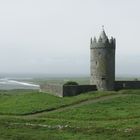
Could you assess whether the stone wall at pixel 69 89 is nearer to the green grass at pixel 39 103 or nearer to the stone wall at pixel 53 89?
the stone wall at pixel 53 89

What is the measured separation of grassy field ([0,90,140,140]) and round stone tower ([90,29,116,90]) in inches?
199

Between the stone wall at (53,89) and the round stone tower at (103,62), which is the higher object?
the round stone tower at (103,62)

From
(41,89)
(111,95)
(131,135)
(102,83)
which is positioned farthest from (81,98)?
(131,135)

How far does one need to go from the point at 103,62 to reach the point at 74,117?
1917 centimetres

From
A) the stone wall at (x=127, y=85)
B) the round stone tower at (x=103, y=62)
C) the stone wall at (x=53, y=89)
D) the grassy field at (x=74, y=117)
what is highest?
the round stone tower at (x=103, y=62)

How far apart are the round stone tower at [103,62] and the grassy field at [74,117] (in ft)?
16.6

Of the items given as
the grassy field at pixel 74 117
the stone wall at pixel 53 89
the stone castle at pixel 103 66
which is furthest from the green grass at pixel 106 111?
the stone castle at pixel 103 66

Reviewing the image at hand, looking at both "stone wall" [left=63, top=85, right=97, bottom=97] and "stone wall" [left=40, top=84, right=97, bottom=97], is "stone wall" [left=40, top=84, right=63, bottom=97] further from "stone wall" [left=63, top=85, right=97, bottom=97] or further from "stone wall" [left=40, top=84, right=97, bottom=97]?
"stone wall" [left=63, top=85, right=97, bottom=97]

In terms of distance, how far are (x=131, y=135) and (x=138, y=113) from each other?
10.5 metres

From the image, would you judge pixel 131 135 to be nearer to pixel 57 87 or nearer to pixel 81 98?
pixel 81 98

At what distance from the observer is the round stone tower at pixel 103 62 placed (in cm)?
5984

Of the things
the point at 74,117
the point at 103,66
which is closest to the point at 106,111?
→ the point at 74,117

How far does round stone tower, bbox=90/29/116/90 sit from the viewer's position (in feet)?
196

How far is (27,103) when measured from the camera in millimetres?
52469
